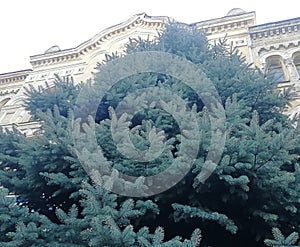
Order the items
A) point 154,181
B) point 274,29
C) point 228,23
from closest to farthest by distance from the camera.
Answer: point 154,181 → point 274,29 → point 228,23

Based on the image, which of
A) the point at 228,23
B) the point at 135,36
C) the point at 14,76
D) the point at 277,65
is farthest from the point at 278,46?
the point at 14,76

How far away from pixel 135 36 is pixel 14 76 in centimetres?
561

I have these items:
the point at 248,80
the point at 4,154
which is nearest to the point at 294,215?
the point at 248,80

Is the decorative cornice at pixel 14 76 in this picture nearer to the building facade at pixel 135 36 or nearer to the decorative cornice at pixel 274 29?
the building facade at pixel 135 36

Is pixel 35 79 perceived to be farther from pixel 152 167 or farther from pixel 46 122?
pixel 152 167

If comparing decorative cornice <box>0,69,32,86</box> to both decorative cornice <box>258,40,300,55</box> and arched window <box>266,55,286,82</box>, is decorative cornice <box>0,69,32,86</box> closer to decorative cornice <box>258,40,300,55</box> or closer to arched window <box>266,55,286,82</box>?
decorative cornice <box>258,40,300,55</box>

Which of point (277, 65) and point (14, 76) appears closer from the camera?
point (277, 65)

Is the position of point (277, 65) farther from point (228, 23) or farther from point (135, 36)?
point (135, 36)

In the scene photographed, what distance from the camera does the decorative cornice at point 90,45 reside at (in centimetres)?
1688

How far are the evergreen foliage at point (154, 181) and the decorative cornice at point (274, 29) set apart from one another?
26.5ft

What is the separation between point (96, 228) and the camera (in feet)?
13.7

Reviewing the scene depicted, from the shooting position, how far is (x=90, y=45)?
16.9 metres

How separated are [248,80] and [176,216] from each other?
3215 mm

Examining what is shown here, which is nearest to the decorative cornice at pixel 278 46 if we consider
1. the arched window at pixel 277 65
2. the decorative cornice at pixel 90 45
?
the arched window at pixel 277 65
